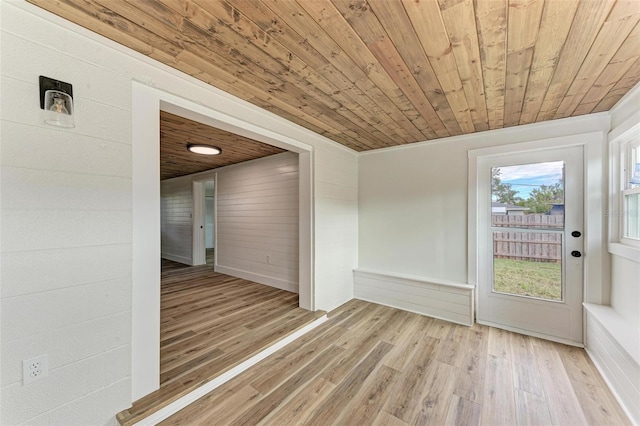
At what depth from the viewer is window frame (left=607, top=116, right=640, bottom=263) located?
6.97 feet

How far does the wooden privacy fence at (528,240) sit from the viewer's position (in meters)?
2.72

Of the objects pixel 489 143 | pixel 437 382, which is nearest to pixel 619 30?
pixel 489 143

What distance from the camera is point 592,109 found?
2.38 meters

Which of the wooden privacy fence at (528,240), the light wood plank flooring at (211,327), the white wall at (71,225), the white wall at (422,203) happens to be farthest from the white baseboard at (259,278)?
the wooden privacy fence at (528,240)

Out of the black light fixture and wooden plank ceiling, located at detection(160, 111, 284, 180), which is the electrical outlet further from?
the black light fixture

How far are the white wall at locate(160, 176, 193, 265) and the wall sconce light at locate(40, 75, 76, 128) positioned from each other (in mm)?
5311

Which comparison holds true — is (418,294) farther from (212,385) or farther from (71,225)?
(71,225)

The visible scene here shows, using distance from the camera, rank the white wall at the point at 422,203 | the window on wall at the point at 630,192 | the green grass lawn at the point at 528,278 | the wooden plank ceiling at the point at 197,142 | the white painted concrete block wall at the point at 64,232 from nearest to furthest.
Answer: the white painted concrete block wall at the point at 64,232
the window on wall at the point at 630,192
the green grass lawn at the point at 528,278
the wooden plank ceiling at the point at 197,142
the white wall at the point at 422,203

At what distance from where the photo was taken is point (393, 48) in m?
1.52

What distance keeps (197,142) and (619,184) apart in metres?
4.95

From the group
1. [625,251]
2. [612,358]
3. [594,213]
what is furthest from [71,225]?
[594,213]

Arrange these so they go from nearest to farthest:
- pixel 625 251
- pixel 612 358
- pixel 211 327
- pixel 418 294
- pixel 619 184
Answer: pixel 612 358 < pixel 625 251 < pixel 619 184 < pixel 211 327 < pixel 418 294

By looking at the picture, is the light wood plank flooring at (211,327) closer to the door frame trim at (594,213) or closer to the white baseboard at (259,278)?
the white baseboard at (259,278)

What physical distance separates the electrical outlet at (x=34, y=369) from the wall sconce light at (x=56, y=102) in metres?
1.25
